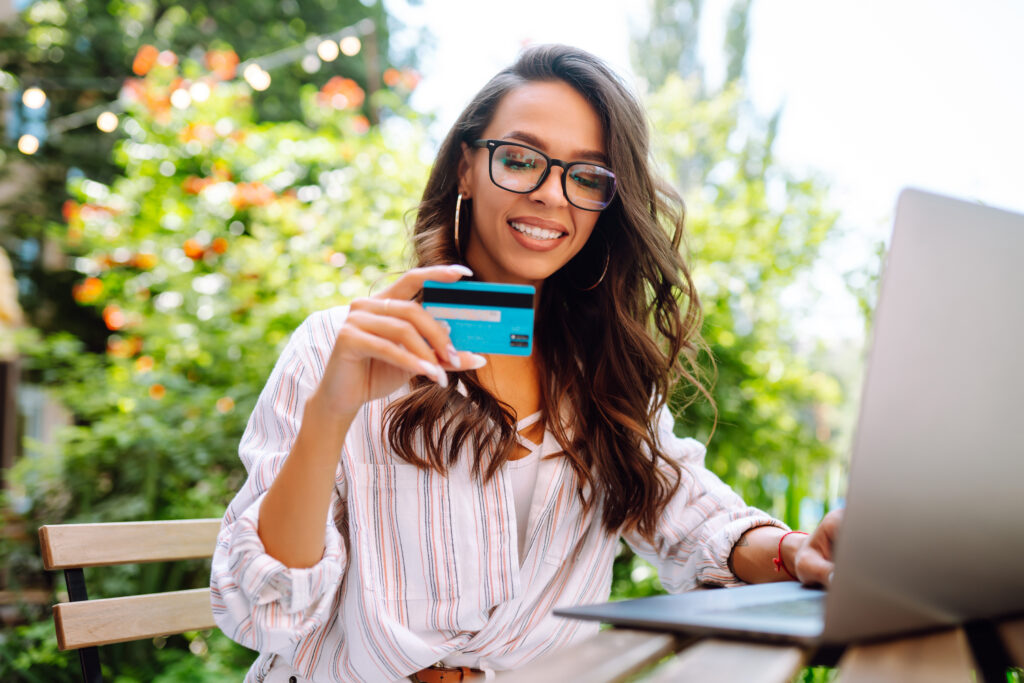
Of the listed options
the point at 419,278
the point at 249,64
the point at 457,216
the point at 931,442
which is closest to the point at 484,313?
the point at 419,278

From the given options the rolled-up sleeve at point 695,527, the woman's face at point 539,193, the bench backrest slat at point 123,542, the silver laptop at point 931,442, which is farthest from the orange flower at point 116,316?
the silver laptop at point 931,442

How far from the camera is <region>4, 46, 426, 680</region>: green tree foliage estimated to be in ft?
10.3

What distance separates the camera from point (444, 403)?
144 cm

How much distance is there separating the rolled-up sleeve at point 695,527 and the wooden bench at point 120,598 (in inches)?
34.5

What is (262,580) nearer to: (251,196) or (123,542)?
(123,542)

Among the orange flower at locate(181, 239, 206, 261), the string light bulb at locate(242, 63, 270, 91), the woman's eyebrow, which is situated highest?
the string light bulb at locate(242, 63, 270, 91)

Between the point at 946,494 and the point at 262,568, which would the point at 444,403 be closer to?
the point at 262,568

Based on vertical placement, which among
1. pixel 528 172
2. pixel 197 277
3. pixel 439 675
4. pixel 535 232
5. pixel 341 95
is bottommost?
pixel 439 675

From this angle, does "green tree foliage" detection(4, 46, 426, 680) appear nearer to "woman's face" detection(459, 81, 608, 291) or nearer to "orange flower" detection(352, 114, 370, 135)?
"orange flower" detection(352, 114, 370, 135)

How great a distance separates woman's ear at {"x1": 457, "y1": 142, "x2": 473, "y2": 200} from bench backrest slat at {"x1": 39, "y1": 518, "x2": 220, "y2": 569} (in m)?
0.86

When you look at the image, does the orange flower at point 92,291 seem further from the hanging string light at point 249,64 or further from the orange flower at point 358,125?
the orange flower at point 358,125

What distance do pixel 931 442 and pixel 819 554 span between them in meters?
0.46

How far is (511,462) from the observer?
151 cm

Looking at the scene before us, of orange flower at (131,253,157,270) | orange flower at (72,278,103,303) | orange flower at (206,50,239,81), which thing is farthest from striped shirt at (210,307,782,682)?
orange flower at (206,50,239,81)
